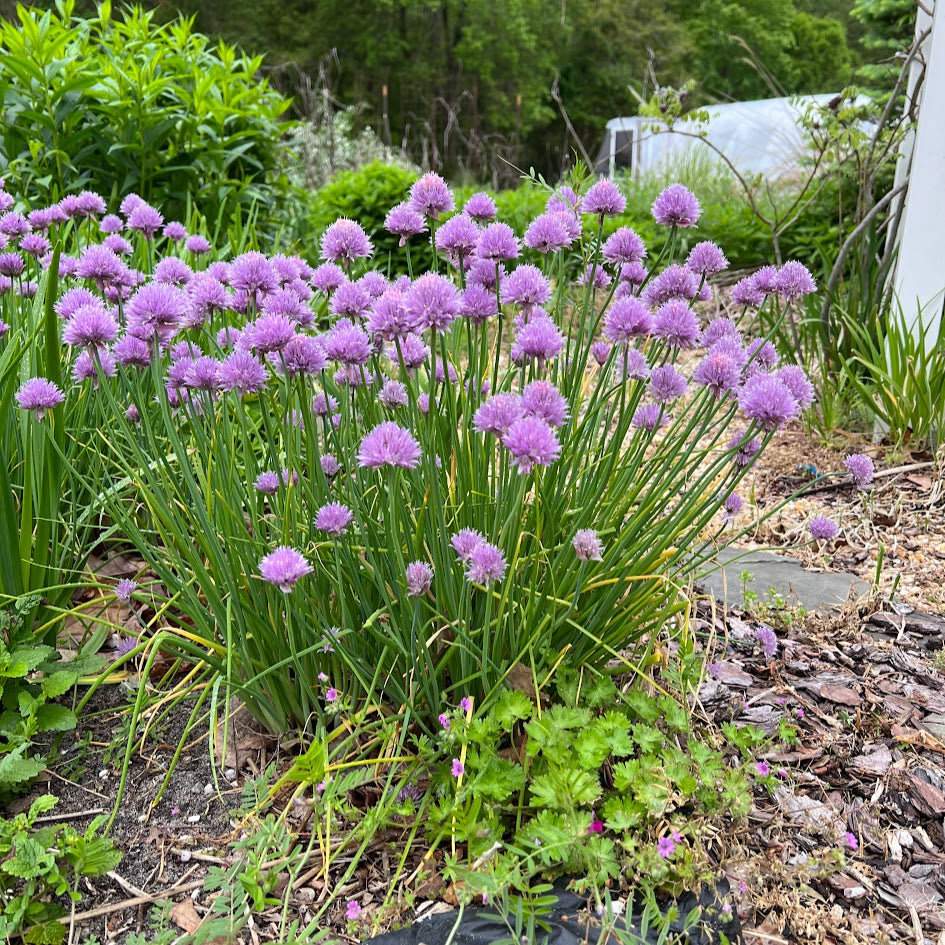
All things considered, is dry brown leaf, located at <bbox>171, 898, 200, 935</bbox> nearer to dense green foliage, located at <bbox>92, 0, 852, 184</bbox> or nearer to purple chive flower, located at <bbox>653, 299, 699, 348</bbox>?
purple chive flower, located at <bbox>653, 299, 699, 348</bbox>

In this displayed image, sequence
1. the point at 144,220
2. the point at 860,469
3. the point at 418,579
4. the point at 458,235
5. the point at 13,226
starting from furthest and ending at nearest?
1. the point at 13,226
2. the point at 144,220
3. the point at 860,469
4. the point at 458,235
5. the point at 418,579

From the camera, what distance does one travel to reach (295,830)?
60.2 inches

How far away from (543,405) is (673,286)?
597 millimetres

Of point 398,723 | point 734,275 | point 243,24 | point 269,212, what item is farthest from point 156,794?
point 243,24

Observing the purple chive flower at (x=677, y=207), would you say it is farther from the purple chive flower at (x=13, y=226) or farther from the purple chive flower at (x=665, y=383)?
the purple chive flower at (x=13, y=226)

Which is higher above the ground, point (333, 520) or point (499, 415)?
point (499, 415)

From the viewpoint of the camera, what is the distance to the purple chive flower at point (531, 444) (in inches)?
45.1

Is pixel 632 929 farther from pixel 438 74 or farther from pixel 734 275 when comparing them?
pixel 438 74

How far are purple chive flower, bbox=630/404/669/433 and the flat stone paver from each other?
0.81 meters

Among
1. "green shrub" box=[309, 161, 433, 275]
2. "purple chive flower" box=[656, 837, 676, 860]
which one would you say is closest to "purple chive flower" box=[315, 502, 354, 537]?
"purple chive flower" box=[656, 837, 676, 860]

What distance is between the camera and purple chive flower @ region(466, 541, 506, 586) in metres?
1.32

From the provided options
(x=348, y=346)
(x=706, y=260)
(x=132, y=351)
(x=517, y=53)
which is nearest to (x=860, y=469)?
(x=706, y=260)

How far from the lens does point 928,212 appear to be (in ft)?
11.4

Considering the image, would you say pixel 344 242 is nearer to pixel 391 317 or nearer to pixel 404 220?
pixel 404 220
